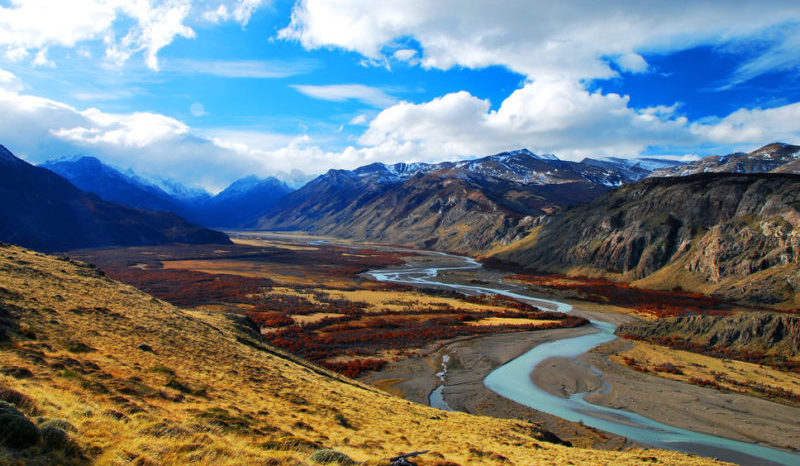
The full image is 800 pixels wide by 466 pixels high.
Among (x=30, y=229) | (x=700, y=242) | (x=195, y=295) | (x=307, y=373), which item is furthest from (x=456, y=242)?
(x=307, y=373)

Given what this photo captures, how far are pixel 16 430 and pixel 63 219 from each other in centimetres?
18978

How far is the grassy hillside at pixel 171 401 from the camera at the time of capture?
10.3 meters

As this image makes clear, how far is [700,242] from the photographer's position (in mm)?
83188

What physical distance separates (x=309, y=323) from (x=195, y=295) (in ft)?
93.0

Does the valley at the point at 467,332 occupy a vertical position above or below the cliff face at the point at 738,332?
below

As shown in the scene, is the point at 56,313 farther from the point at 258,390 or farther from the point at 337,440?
the point at 337,440

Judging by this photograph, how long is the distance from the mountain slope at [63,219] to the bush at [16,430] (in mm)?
154364

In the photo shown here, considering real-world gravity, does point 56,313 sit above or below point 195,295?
above

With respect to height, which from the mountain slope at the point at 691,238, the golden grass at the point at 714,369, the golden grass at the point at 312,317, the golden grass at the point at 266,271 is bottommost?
the golden grass at the point at 312,317

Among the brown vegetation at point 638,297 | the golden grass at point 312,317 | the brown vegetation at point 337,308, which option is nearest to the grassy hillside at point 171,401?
the brown vegetation at point 337,308

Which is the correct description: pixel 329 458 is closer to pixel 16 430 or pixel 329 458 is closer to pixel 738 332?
pixel 16 430

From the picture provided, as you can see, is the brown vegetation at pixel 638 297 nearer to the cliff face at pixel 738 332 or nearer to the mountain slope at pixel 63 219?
the cliff face at pixel 738 332

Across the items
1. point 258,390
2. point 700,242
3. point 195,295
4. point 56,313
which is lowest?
point 195,295

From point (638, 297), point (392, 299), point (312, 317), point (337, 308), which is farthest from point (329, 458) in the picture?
point (638, 297)
